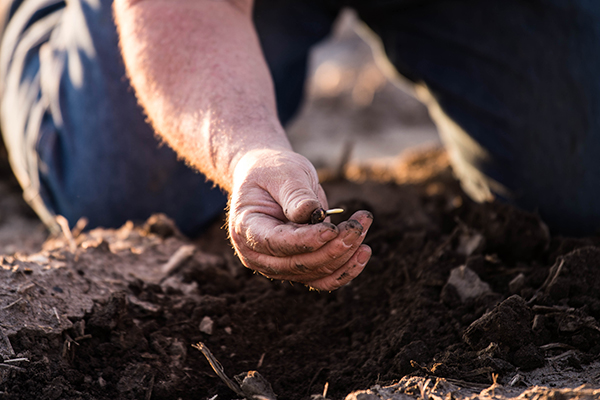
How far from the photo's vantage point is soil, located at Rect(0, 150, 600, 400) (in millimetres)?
1131

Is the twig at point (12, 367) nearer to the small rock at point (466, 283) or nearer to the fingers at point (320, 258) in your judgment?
the fingers at point (320, 258)

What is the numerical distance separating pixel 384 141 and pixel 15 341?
11.4 ft

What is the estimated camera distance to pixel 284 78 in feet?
8.55

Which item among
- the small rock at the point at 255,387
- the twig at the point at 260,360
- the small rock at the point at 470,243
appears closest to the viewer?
the small rock at the point at 255,387

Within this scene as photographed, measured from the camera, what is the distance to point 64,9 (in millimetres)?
2430

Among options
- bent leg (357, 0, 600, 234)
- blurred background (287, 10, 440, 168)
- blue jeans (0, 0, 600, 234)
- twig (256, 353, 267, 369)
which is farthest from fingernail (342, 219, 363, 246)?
blurred background (287, 10, 440, 168)

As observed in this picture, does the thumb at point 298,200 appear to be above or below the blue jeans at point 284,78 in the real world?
above

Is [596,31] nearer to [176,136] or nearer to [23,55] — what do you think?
[176,136]

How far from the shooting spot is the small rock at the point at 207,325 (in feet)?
4.46

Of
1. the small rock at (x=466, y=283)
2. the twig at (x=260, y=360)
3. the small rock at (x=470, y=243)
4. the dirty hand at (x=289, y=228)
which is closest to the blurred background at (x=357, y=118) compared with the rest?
the small rock at (x=470, y=243)

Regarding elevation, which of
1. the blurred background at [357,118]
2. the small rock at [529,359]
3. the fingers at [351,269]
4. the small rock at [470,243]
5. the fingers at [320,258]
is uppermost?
the fingers at [320,258]

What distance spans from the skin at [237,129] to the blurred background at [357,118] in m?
1.87

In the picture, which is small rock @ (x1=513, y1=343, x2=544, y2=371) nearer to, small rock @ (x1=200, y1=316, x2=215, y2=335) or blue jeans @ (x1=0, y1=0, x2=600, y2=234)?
small rock @ (x1=200, y1=316, x2=215, y2=335)

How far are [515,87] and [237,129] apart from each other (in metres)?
1.50
